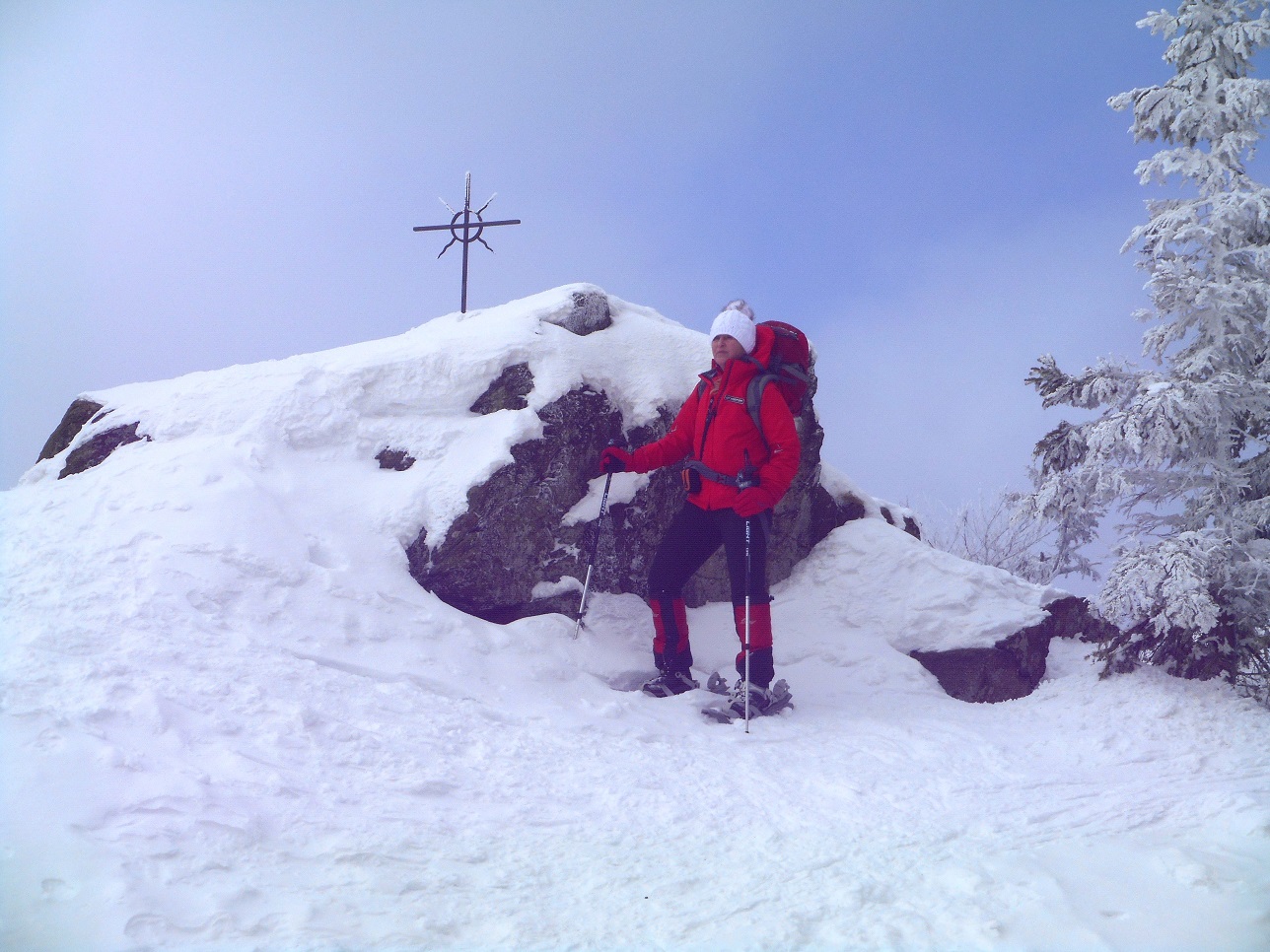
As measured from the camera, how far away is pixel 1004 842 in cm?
369

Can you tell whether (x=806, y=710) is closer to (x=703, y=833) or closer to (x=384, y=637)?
(x=703, y=833)

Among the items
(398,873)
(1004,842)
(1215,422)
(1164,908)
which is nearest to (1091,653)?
(1215,422)

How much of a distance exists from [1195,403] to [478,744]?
5.82 meters

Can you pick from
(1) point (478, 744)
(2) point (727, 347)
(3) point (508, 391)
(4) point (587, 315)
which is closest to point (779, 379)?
(2) point (727, 347)

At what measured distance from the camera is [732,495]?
583 cm

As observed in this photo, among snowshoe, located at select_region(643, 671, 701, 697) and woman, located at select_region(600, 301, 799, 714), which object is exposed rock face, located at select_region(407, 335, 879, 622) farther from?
snowshoe, located at select_region(643, 671, 701, 697)

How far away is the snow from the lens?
2859 millimetres

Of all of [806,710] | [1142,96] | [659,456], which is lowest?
[806,710]

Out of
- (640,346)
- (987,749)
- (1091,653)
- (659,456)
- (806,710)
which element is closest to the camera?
(987,749)

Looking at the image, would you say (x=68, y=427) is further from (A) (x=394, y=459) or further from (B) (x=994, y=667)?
(B) (x=994, y=667)

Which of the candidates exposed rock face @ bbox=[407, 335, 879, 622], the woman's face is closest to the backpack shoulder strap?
the woman's face

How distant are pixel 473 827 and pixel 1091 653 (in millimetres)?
5584

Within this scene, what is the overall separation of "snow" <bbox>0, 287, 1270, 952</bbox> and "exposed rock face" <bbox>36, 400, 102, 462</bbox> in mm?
513

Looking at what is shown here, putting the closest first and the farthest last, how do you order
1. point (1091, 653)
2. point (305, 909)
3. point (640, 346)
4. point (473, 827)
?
point (305, 909), point (473, 827), point (1091, 653), point (640, 346)
